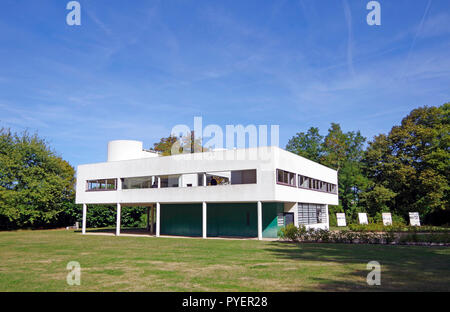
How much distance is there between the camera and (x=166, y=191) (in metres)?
29.3

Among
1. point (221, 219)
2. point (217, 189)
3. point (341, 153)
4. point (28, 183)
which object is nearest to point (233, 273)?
point (217, 189)

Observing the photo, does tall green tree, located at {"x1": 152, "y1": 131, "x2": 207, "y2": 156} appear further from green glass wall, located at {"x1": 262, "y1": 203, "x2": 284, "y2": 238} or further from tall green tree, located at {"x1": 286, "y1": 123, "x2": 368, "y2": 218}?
green glass wall, located at {"x1": 262, "y1": 203, "x2": 284, "y2": 238}

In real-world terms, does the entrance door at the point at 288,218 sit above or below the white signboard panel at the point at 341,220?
above

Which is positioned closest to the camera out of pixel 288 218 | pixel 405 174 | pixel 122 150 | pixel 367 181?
pixel 288 218

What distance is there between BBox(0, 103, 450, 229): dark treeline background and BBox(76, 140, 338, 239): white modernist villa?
8649mm

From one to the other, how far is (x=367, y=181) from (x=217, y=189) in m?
27.2

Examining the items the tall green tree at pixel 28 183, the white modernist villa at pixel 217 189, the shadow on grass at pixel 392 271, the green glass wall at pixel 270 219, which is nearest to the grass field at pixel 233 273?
the shadow on grass at pixel 392 271

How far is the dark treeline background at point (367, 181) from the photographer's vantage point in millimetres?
39438

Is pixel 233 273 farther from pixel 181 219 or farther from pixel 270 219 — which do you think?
pixel 181 219

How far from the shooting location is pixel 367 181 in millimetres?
45969

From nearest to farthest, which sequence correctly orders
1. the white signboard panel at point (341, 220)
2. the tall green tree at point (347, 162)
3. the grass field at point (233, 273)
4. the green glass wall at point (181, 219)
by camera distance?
the grass field at point (233, 273), the green glass wall at point (181, 219), the white signboard panel at point (341, 220), the tall green tree at point (347, 162)

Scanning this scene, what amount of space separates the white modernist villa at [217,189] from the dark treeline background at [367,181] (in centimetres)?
865

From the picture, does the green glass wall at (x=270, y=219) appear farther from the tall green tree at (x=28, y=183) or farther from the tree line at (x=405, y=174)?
the tall green tree at (x=28, y=183)
